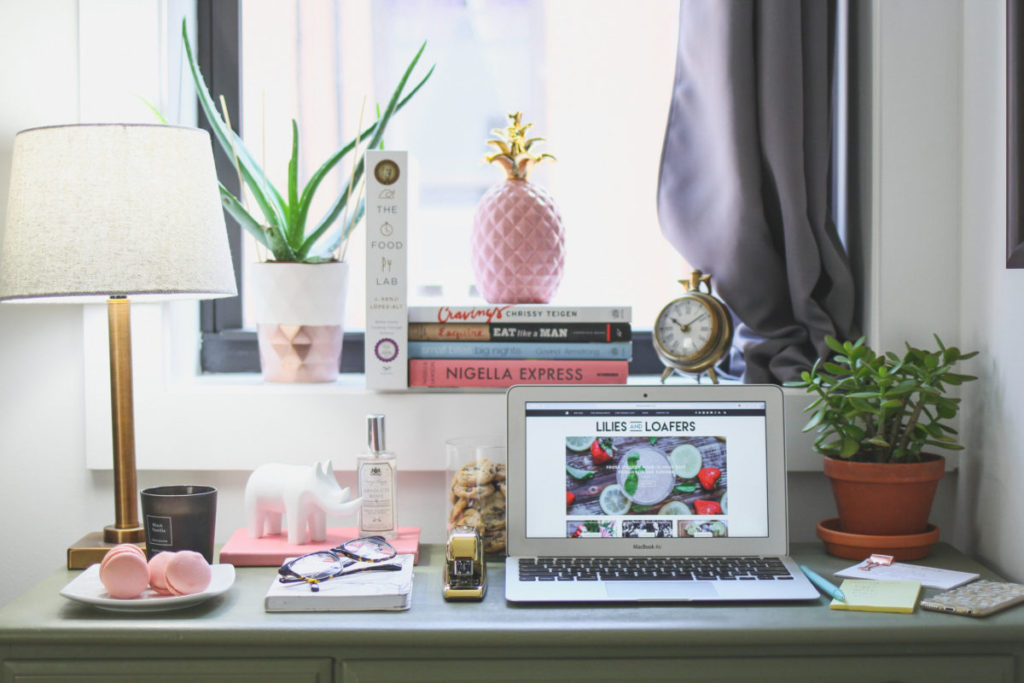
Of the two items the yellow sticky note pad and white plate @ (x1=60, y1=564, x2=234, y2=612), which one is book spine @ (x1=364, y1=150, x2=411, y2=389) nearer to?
white plate @ (x1=60, y1=564, x2=234, y2=612)

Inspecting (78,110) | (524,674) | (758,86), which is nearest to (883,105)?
(758,86)

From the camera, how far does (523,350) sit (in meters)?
1.47

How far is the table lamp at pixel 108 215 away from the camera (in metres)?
1.16

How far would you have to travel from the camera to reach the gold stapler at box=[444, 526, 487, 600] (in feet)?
3.67

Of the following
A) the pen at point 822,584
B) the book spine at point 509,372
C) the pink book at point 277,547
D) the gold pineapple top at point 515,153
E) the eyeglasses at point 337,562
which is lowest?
the pen at point 822,584

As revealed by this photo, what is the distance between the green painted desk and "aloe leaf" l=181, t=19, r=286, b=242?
741 mm

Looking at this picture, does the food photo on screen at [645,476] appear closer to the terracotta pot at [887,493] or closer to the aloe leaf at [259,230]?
the terracotta pot at [887,493]

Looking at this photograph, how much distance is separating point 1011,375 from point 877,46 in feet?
1.83

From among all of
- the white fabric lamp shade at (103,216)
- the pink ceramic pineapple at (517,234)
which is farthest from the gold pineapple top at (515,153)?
the white fabric lamp shade at (103,216)

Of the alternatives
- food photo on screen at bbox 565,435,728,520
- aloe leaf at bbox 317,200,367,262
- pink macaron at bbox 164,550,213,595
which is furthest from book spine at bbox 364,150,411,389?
pink macaron at bbox 164,550,213,595

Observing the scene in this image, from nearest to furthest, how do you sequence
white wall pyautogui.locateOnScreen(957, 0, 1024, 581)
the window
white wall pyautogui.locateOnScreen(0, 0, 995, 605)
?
white wall pyautogui.locateOnScreen(957, 0, 1024, 581) → white wall pyautogui.locateOnScreen(0, 0, 995, 605) → the window

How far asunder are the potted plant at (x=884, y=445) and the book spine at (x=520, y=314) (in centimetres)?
32

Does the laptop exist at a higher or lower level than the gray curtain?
lower

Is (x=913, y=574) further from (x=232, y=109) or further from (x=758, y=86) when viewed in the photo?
(x=232, y=109)
